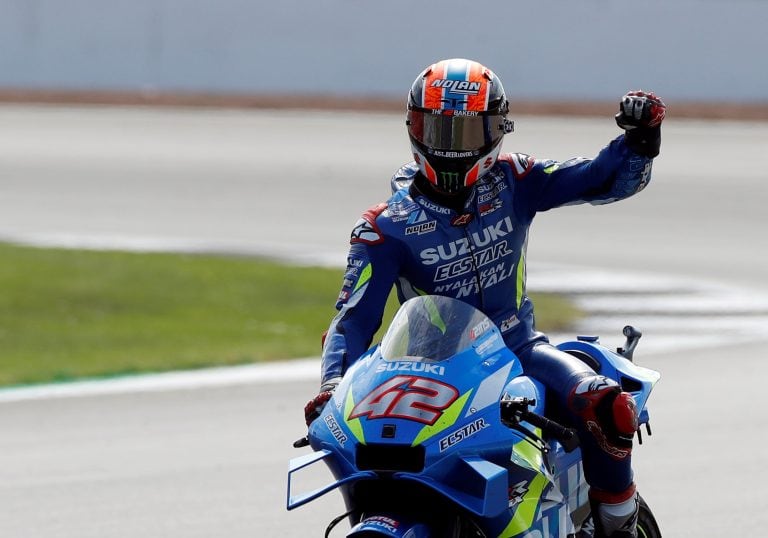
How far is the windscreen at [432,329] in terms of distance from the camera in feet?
14.7

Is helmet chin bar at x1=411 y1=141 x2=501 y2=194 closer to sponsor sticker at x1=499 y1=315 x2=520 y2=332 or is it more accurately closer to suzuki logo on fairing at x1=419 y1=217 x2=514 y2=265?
suzuki logo on fairing at x1=419 y1=217 x2=514 y2=265

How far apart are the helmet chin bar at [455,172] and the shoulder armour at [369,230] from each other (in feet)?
0.69

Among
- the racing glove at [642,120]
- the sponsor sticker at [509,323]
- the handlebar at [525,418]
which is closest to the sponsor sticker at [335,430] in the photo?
the handlebar at [525,418]

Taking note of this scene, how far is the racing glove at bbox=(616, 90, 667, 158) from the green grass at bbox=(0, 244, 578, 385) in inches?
251

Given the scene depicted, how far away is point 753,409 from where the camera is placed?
32.3ft

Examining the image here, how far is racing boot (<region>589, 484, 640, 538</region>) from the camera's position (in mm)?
5297

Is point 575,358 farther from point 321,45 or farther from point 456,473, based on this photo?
point 321,45

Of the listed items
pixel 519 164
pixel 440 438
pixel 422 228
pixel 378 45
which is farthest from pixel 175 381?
pixel 378 45

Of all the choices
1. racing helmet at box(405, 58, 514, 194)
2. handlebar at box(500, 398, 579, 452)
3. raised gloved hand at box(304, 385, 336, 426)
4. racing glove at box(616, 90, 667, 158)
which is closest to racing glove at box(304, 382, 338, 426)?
raised gloved hand at box(304, 385, 336, 426)

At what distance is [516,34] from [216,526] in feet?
82.7

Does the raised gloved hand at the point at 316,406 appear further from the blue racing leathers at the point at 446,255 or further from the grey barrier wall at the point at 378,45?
the grey barrier wall at the point at 378,45

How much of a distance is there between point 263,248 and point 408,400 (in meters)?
13.9

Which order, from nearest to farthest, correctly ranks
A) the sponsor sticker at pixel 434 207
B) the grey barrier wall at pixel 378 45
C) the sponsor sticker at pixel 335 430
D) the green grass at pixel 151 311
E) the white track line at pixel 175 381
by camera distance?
the sponsor sticker at pixel 335 430
the sponsor sticker at pixel 434 207
the white track line at pixel 175 381
the green grass at pixel 151 311
the grey barrier wall at pixel 378 45

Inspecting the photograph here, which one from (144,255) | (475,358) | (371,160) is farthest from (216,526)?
(371,160)
